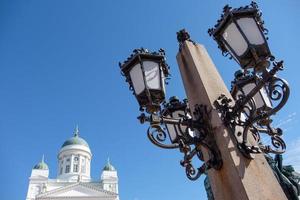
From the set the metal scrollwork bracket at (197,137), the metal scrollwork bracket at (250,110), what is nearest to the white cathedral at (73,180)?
the metal scrollwork bracket at (197,137)

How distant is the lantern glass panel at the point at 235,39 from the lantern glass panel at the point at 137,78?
37.4 inches

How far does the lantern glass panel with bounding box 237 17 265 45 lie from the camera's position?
8.17 feet

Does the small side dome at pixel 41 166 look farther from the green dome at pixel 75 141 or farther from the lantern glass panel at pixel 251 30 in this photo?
the lantern glass panel at pixel 251 30

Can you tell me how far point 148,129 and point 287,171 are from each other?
2459 millimetres

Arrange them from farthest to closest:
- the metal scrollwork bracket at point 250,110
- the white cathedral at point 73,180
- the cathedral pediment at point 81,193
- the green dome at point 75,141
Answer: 1. the green dome at point 75,141
2. the white cathedral at point 73,180
3. the cathedral pediment at point 81,193
4. the metal scrollwork bracket at point 250,110

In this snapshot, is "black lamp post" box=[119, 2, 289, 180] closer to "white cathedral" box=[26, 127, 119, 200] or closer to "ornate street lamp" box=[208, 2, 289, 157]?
→ "ornate street lamp" box=[208, 2, 289, 157]

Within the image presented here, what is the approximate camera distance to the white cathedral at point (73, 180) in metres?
38.8

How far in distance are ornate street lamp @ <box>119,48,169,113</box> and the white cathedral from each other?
39273 millimetres

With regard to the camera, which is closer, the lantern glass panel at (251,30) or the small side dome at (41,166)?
the lantern glass panel at (251,30)

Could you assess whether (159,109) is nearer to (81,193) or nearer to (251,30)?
(251,30)

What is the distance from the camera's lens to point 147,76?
2809mm

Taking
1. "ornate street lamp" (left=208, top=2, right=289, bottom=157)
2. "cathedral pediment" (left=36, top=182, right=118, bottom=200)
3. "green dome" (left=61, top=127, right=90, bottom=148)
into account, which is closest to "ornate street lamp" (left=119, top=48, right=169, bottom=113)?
"ornate street lamp" (left=208, top=2, right=289, bottom=157)

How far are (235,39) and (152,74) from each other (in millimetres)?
892

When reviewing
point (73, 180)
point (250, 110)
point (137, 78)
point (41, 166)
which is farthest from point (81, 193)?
point (250, 110)
